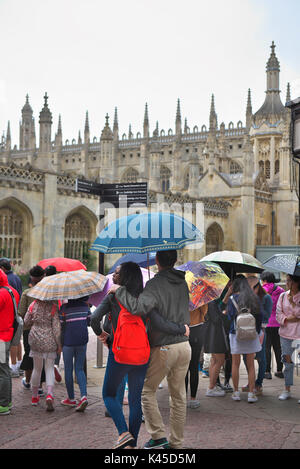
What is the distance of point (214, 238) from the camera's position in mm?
30531

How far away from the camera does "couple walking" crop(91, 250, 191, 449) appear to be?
4.50 m

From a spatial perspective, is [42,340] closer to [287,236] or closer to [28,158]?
[287,236]

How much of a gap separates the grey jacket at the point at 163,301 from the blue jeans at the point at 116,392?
0.29 metres

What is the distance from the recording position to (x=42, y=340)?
6.10m

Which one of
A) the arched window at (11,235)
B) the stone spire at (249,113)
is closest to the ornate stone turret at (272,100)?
the stone spire at (249,113)

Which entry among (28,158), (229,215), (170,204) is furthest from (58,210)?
(28,158)

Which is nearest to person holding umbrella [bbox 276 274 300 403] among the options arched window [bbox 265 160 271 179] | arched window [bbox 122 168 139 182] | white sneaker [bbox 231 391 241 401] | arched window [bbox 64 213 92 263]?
white sneaker [bbox 231 391 241 401]

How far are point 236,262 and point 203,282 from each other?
0.80 meters

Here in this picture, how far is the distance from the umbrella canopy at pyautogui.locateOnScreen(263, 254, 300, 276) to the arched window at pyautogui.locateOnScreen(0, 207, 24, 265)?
500 inches

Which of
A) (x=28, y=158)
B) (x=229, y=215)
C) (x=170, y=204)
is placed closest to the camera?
(x=170, y=204)

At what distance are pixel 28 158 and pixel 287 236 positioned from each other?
35.2 metres

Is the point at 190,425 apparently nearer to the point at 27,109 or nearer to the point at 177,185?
the point at 177,185

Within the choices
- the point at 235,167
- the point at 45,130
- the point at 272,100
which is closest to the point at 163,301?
the point at 45,130

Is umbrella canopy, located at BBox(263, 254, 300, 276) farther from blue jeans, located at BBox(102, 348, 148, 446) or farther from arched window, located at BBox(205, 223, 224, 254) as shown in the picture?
arched window, located at BBox(205, 223, 224, 254)
